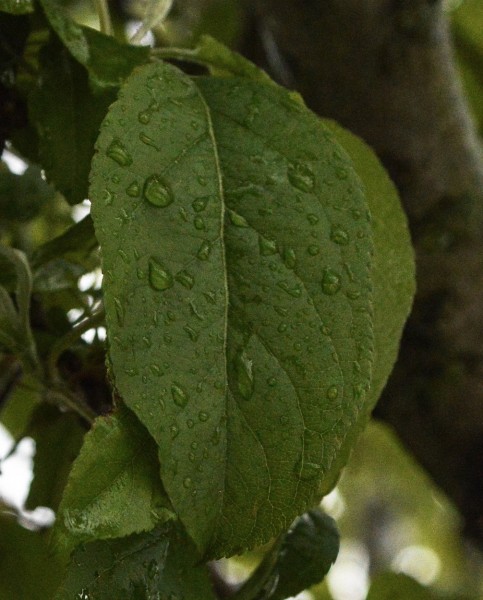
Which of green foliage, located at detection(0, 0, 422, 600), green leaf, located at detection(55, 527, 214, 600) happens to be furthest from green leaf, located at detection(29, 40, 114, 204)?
green leaf, located at detection(55, 527, 214, 600)

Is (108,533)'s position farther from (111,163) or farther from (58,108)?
(58,108)

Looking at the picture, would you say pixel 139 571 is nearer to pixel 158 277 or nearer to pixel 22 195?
pixel 158 277

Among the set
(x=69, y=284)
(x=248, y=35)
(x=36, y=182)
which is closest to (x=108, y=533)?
(x=69, y=284)

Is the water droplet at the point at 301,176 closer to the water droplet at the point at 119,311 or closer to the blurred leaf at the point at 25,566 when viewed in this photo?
the water droplet at the point at 119,311

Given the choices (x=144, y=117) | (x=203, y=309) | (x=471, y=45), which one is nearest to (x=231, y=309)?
(x=203, y=309)

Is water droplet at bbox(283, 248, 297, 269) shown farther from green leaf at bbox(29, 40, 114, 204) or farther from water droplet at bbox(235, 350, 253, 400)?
green leaf at bbox(29, 40, 114, 204)

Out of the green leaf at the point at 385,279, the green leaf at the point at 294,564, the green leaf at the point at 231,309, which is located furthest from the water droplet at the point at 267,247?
the green leaf at the point at 294,564
